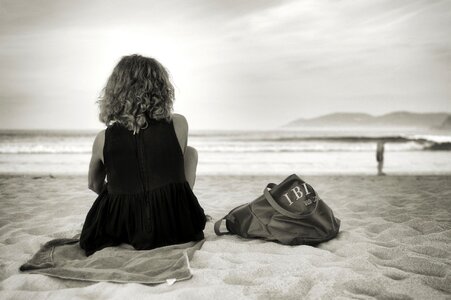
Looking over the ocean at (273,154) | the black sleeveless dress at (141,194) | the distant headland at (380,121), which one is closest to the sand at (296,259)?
the black sleeveless dress at (141,194)

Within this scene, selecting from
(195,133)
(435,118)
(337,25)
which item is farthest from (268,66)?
(435,118)

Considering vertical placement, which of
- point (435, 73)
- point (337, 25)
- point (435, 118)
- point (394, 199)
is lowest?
point (394, 199)

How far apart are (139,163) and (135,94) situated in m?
0.39

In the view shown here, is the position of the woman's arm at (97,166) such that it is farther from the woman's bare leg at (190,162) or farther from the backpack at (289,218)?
the backpack at (289,218)

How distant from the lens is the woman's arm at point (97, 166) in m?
2.07

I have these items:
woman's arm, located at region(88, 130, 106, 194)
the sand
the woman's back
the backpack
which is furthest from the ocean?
the woman's back

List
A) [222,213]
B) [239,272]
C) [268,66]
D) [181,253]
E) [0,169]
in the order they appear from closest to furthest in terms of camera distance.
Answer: [239,272] → [181,253] → [222,213] → [0,169] → [268,66]

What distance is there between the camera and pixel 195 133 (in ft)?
45.0

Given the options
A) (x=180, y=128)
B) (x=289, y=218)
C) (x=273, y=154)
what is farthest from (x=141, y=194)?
(x=273, y=154)

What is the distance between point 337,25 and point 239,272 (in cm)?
951

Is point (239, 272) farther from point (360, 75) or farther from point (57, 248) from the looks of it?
point (360, 75)

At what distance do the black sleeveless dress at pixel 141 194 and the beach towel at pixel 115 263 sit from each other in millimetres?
83

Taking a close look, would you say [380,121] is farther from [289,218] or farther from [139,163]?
[139,163]

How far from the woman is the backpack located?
0.42 m
